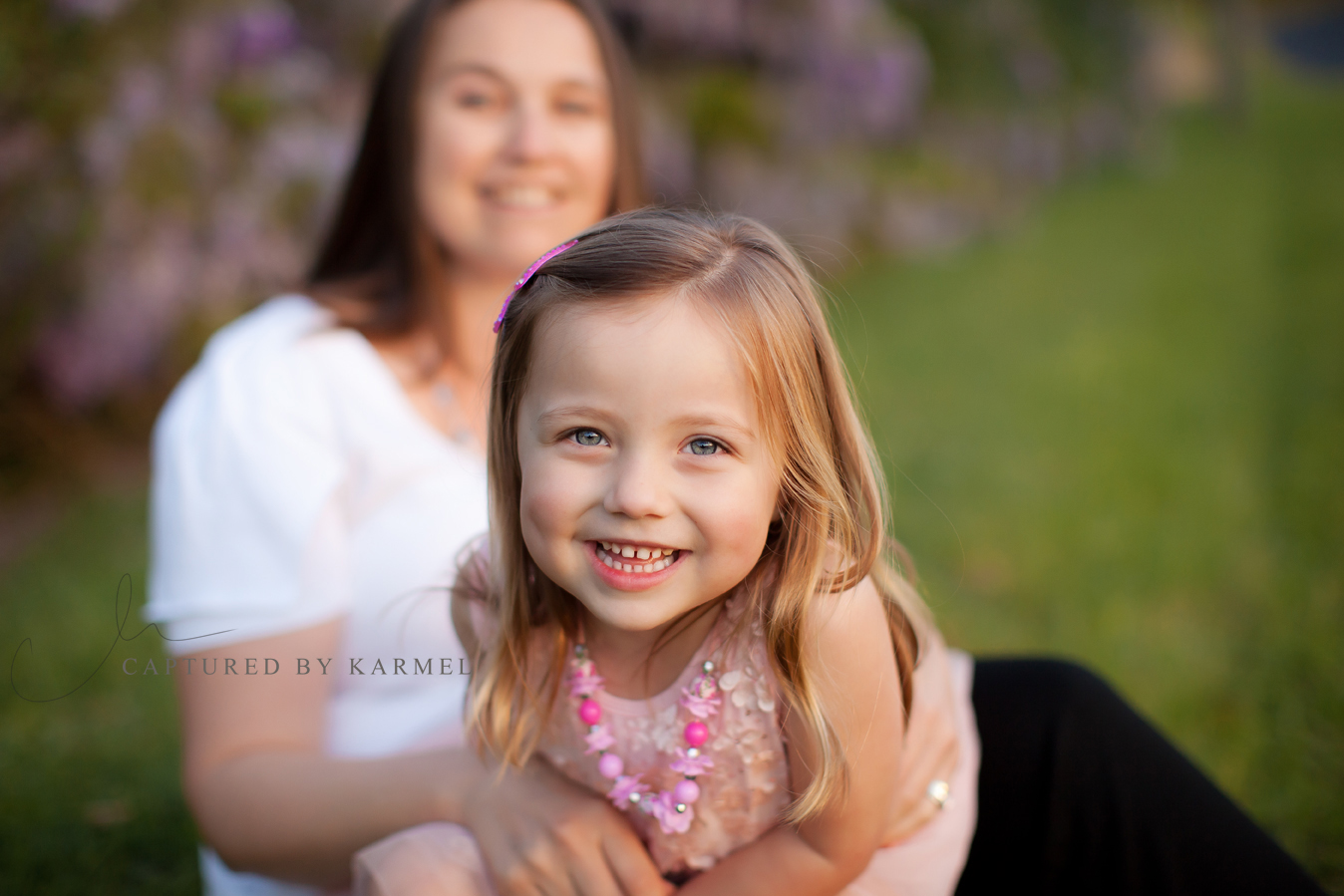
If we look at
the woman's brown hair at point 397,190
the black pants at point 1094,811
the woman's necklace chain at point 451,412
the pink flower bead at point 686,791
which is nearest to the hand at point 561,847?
the pink flower bead at point 686,791

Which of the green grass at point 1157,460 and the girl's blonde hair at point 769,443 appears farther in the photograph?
the green grass at point 1157,460

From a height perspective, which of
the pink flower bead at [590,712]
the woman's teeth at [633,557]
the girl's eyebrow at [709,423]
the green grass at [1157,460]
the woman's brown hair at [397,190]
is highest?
the woman's brown hair at [397,190]

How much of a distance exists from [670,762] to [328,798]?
520 mm

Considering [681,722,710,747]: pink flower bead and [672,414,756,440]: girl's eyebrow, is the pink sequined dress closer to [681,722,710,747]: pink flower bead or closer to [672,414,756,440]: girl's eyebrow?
[681,722,710,747]: pink flower bead

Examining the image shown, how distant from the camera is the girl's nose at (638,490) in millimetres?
1055

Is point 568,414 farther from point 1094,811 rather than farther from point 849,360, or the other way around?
point 849,360

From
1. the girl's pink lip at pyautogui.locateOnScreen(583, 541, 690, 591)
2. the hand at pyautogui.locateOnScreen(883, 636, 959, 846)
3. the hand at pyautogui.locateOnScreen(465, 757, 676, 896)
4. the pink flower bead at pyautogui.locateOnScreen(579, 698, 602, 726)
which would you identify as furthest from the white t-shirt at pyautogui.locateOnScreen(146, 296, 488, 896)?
the hand at pyautogui.locateOnScreen(883, 636, 959, 846)

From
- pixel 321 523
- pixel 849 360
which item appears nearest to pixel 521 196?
pixel 321 523

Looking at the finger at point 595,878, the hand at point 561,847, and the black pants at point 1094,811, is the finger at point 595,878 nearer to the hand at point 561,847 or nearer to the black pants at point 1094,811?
the hand at point 561,847

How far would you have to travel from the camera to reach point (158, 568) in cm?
163

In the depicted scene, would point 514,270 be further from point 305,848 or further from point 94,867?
point 94,867

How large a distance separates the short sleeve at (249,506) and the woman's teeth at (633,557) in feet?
2.31

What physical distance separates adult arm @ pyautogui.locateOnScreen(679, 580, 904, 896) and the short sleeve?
793 mm

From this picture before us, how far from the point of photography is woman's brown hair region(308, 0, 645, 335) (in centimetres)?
188
